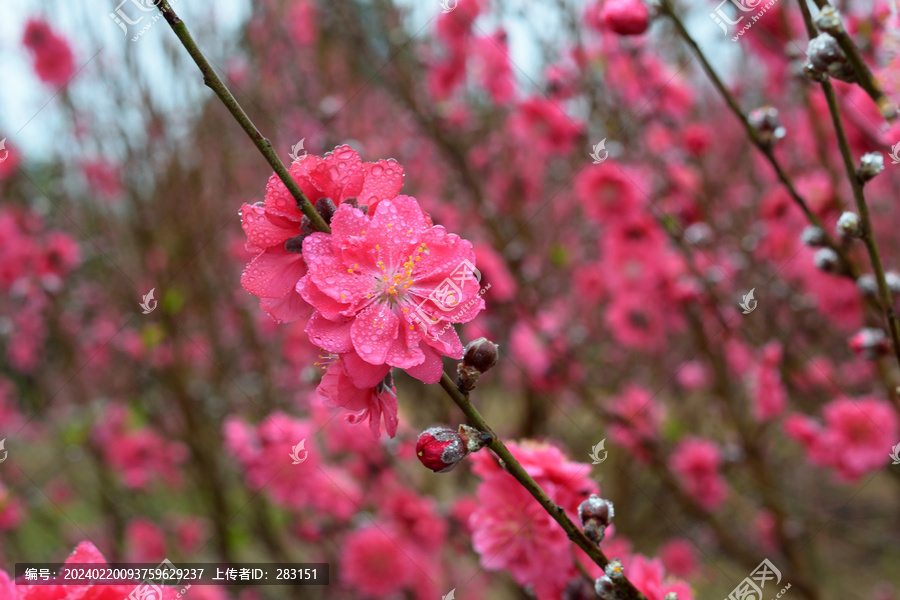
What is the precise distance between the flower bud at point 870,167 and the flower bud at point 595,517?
0.80 m

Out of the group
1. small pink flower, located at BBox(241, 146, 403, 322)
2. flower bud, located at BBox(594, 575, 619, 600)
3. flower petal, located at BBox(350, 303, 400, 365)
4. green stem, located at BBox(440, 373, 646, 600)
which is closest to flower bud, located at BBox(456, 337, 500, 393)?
green stem, located at BBox(440, 373, 646, 600)

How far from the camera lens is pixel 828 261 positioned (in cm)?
139

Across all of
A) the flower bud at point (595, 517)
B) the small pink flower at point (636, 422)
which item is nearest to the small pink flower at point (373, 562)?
the small pink flower at point (636, 422)

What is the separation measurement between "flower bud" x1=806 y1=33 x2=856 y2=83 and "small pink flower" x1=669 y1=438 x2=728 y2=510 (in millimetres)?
2509

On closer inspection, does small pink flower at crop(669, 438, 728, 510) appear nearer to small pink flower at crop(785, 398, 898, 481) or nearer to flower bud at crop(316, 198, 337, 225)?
small pink flower at crop(785, 398, 898, 481)

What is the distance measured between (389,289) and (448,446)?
26 cm

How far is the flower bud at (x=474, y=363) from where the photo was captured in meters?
0.96

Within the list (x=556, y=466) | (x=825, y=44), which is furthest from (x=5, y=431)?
(x=825, y=44)

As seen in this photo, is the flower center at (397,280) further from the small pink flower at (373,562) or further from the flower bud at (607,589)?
the small pink flower at (373,562)

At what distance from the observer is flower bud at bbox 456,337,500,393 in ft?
3.16

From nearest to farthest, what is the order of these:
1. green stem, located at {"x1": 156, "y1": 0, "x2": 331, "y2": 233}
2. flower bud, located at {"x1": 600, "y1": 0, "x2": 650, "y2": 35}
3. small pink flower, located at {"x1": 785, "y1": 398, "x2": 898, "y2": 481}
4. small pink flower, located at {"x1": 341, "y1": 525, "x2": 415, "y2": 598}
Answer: green stem, located at {"x1": 156, "y1": 0, "x2": 331, "y2": 233} < flower bud, located at {"x1": 600, "y1": 0, "x2": 650, "y2": 35} < small pink flower, located at {"x1": 785, "y1": 398, "x2": 898, "y2": 481} < small pink flower, located at {"x1": 341, "y1": 525, "x2": 415, "y2": 598}

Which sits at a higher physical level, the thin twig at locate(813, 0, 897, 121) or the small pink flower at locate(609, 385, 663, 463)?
the thin twig at locate(813, 0, 897, 121)

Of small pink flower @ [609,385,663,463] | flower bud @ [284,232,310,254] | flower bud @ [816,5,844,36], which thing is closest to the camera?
flower bud @ [284,232,310,254]

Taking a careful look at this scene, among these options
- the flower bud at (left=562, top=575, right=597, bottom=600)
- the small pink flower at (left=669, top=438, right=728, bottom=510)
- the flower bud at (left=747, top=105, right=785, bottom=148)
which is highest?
the flower bud at (left=747, top=105, right=785, bottom=148)
